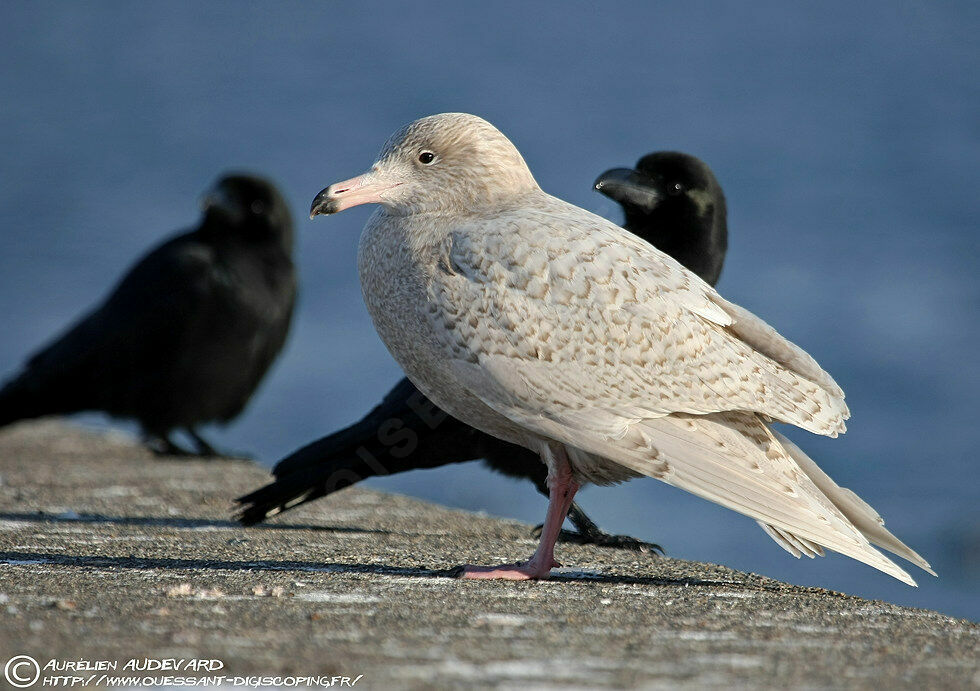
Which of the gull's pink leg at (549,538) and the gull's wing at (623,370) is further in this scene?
the gull's pink leg at (549,538)

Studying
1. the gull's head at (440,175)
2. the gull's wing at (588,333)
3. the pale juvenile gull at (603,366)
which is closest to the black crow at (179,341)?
the gull's head at (440,175)

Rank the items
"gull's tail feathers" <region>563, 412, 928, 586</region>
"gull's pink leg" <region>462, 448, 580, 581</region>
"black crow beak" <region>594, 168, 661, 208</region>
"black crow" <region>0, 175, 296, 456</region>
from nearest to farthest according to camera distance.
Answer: "gull's tail feathers" <region>563, 412, 928, 586</region>, "gull's pink leg" <region>462, 448, 580, 581</region>, "black crow beak" <region>594, 168, 661, 208</region>, "black crow" <region>0, 175, 296, 456</region>

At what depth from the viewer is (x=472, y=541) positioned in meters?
5.39

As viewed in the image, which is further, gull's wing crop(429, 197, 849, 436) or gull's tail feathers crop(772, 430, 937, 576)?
gull's tail feathers crop(772, 430, 937, 576)

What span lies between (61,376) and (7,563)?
4.79 m

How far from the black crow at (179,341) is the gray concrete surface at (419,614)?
3167 millimetres

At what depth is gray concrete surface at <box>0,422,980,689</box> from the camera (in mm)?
2803

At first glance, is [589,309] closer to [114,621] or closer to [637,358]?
[637,358]

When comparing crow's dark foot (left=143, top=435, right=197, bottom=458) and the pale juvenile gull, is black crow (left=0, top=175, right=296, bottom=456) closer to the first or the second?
crow's dark foot (left=143, top=435, right=197, bottom=458)

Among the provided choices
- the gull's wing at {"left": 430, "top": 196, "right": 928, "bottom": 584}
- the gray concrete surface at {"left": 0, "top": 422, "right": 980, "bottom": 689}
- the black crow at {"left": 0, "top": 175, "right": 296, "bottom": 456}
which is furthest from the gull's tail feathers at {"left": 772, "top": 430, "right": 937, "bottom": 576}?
the black crow at {"left": 0, "top": 175, "right": 296, "bottom": 456}

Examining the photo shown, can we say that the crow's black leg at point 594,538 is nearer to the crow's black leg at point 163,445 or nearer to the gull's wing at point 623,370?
the gull's wing at point 623,370

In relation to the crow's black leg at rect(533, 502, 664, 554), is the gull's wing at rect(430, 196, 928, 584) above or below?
above

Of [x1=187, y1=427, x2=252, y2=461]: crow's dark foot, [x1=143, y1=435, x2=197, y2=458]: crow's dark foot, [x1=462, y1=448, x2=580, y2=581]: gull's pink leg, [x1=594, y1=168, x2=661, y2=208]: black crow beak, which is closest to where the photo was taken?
[x1=462, y1=448, x2=580, y2=581]: gull's pink leg

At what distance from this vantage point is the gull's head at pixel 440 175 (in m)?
4.52
